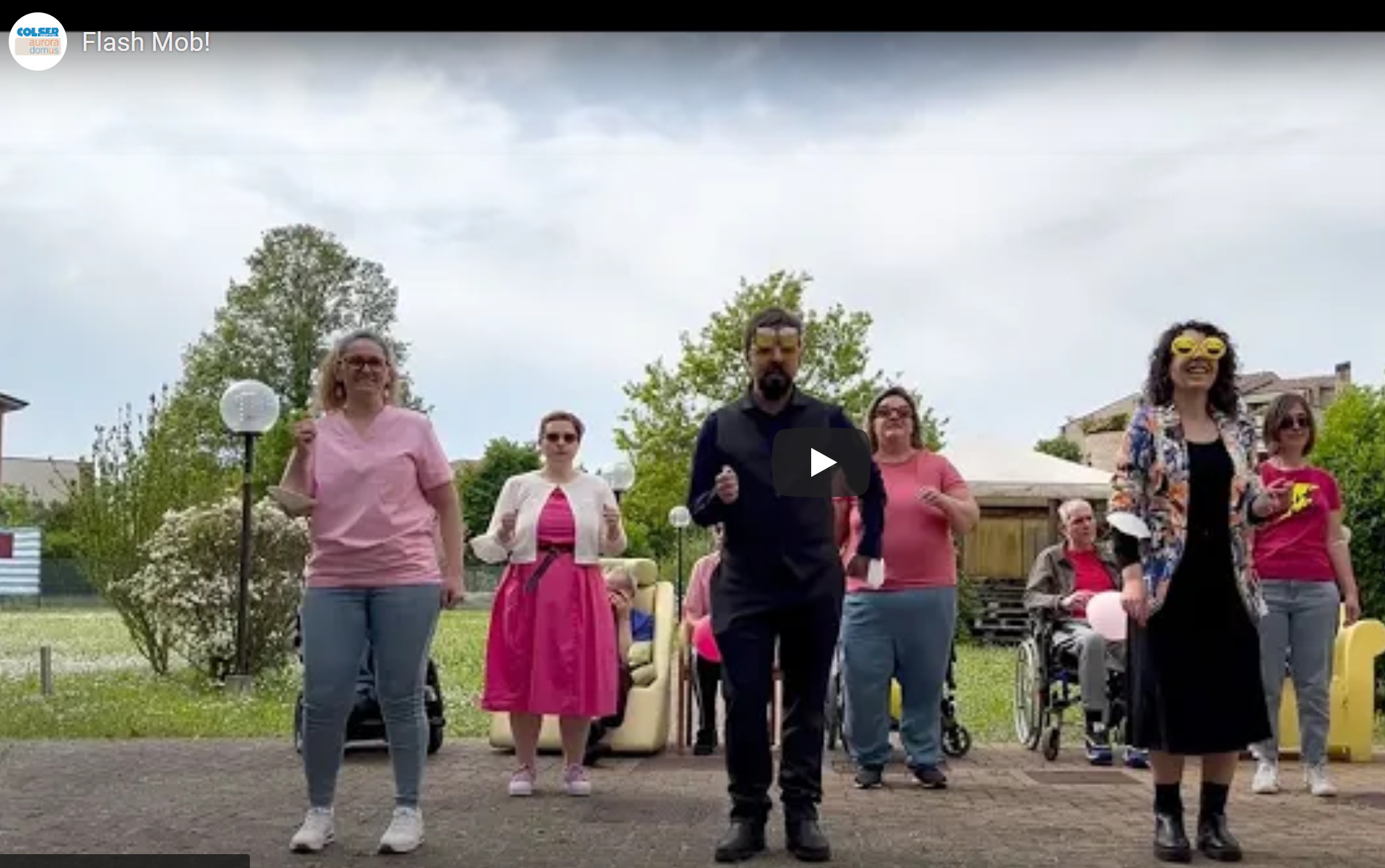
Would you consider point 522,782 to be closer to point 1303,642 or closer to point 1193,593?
point 1193,593

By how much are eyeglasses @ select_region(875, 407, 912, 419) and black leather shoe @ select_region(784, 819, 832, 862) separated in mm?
2312

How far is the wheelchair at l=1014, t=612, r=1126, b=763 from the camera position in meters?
8.09

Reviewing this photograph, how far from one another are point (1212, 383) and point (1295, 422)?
1.75m

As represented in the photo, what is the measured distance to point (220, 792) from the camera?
646 cm

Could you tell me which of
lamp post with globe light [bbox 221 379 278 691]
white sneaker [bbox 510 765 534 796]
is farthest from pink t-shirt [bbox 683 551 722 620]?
lamp post with globe light [bbox 221 379 278 691]

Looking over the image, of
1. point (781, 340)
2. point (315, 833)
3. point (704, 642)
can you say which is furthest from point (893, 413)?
point (315, 833)

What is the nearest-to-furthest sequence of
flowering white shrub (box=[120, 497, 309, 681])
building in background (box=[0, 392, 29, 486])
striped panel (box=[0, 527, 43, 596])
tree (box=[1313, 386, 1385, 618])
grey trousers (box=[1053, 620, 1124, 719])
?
building in background (box=[0, 392, 29, 486]), grey trousers (box=[1053, 620, 1124, 719]), tree (box=[1313, 386, 1385, 618]), flowering white shrub (box=[120, 497, 309, 681]), striped panel (box=[0, 527, 43, 596])

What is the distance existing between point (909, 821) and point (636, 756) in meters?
2.67

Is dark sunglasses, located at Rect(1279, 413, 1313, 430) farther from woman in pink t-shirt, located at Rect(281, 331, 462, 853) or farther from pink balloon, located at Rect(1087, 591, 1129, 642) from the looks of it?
woman in pink t-shirt, located at Rect(281, 331, 462, 853)

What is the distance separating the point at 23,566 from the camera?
16812mm

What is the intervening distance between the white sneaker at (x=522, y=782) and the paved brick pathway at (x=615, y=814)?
3.7 inches

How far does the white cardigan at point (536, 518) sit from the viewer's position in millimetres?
6609
